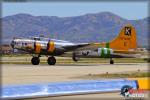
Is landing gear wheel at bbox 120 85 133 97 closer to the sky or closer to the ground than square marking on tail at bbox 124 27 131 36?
closer to the ground

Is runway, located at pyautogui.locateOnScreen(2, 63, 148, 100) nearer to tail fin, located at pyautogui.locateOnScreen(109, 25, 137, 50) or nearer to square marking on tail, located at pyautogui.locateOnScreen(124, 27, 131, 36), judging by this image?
tail fin, located at pyautogui.locateOnScreen(109, 25, 137, 50)

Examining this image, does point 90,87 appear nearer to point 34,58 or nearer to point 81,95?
point 81,95

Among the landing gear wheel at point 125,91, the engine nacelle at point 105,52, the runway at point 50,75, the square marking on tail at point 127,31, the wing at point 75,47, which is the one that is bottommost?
the landing gear wheel at point 125,91

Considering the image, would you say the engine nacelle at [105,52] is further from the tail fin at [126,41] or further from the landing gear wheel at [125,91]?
the landing gear wheel at [125,91]

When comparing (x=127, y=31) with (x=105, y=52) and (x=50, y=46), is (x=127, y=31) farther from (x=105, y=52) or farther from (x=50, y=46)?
(x=50, y=46)

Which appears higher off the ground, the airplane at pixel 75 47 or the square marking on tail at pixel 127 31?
the square marking on tail at pixel 127 31

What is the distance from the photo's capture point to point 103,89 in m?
18.0

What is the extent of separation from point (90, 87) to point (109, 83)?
1113 millimetres

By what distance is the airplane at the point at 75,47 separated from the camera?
144 feet

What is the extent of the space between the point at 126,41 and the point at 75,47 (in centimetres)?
677

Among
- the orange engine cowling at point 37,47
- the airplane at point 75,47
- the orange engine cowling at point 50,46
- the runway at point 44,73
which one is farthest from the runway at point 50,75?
the orange engine cowling at point 50,46

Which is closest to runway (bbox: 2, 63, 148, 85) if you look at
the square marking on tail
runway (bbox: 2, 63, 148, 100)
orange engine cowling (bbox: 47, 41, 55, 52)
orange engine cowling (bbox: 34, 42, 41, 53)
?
runway (bbox: 2, 63, 148, 100)

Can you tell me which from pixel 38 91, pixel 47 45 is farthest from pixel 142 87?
pixel 47 45

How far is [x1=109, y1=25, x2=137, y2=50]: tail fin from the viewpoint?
49.1 m
